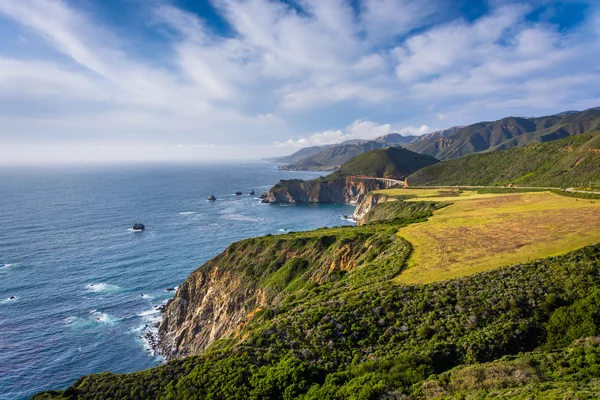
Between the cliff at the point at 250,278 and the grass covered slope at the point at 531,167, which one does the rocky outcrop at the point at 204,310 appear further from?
the grass covered slope at the point at 531,167

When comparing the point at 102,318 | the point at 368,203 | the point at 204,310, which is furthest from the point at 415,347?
the point at 368,203

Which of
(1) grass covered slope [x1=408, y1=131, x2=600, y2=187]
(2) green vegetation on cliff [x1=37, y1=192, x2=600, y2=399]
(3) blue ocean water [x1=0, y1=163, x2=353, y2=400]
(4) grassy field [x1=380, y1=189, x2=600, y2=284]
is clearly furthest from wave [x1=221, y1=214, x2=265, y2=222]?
(2) green vegetation on cliff [x1=37, y1=192, x2=600, y2=399]

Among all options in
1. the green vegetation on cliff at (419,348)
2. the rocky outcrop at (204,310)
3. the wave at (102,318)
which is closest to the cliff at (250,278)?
the rocky outcrop at (204,310)

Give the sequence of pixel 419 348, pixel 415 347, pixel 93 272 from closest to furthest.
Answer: pixel 419 348 < pixel 415 347 < pixel 93 272

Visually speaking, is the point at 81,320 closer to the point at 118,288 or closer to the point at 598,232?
the point at 118,288

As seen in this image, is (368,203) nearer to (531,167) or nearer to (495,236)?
(531,167)
